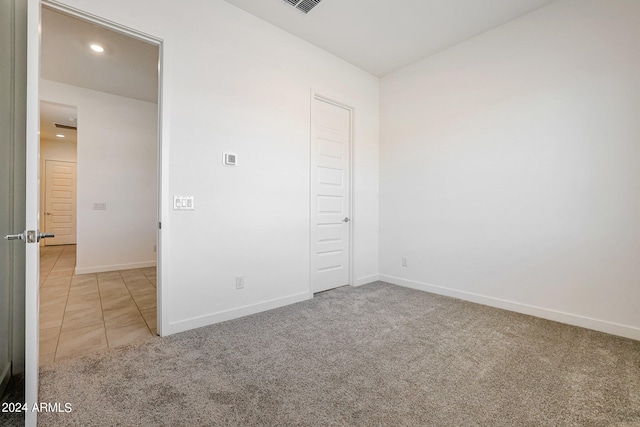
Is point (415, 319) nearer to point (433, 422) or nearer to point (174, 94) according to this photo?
point (433, 422)

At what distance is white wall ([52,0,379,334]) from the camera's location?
7.93 feet

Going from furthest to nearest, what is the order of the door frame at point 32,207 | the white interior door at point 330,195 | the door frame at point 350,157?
the white interior door at point 330,195
the door frame at point 350,157
the door frame at point 32,207

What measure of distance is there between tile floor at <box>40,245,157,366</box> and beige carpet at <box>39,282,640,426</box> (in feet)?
0.96

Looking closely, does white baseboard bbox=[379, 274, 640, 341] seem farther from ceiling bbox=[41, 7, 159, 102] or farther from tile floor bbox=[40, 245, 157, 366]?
ceiling bbox=[41, 7, 159, 102]

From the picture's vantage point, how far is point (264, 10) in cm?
283

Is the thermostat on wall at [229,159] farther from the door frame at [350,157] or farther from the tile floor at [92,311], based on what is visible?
the tile floor at [92,311]

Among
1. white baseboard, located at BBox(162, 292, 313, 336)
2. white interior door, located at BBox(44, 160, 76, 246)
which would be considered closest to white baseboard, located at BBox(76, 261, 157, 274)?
white baseboard, located at BBox(162, 292, 313, 336)

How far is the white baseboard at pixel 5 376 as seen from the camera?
5.26ft

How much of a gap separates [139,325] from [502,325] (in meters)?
3.38

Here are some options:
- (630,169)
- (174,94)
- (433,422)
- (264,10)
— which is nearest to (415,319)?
(433,422)

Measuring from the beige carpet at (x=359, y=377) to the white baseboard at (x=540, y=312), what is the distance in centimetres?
12

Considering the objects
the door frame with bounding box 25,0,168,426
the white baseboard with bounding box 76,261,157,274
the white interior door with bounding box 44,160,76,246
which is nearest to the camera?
the door frame with bounding box 25,0,168,426

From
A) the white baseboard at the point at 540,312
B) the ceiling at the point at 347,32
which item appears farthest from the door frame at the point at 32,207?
the white baseboard at the point at 540,312

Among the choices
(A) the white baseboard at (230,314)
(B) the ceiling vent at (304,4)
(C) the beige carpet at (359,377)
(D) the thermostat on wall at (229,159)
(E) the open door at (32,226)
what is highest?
(B) the ceiling vent at (304,4)
